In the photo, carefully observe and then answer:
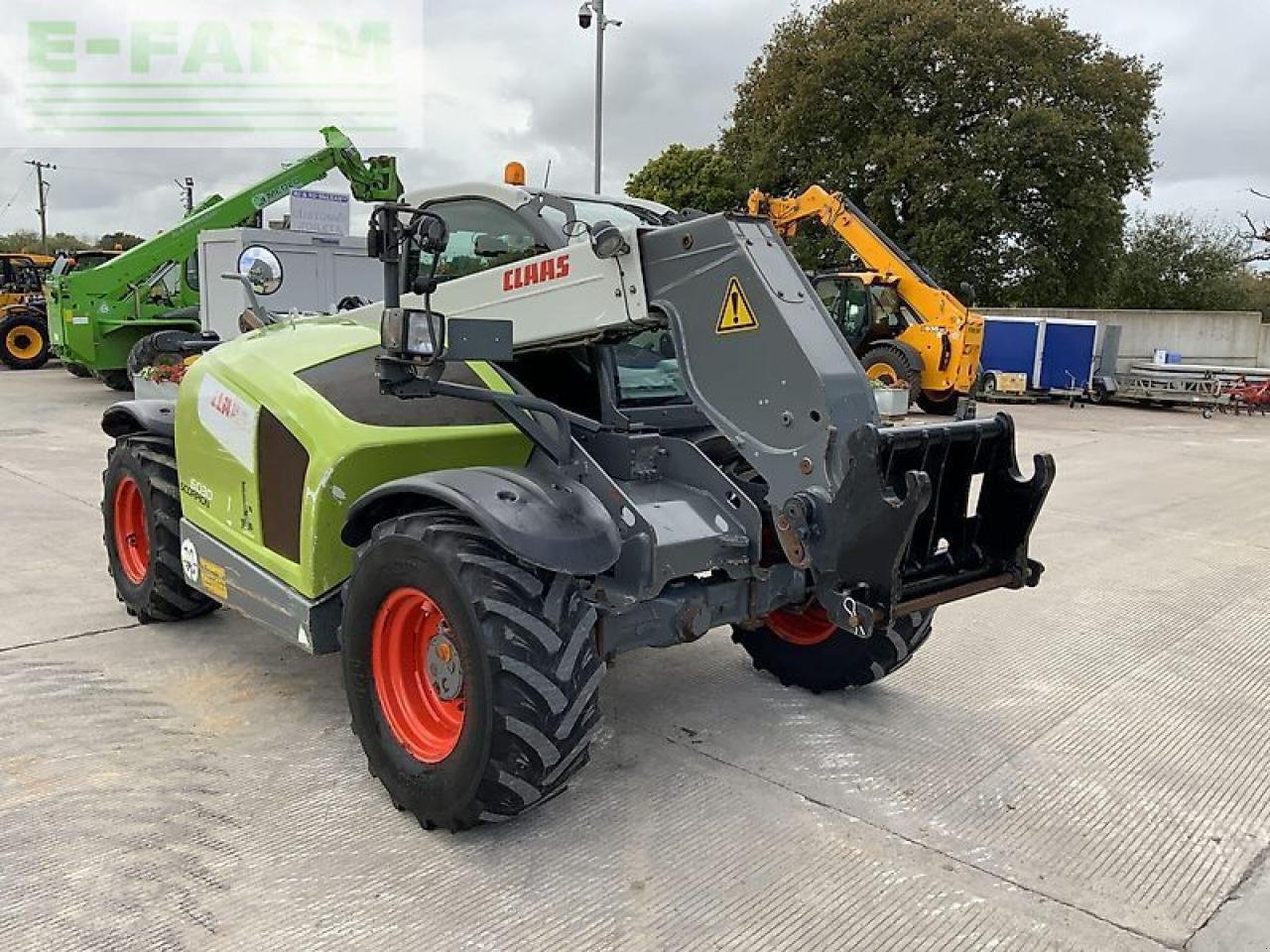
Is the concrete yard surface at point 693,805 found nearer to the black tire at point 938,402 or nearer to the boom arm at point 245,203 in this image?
the boom arm at point 245,203

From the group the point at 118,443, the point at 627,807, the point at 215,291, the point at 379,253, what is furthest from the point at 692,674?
the point at 215,291

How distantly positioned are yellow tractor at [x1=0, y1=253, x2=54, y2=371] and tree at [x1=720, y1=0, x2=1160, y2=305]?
17.8 meters

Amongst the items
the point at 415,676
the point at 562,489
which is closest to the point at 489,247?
the point at 562,489

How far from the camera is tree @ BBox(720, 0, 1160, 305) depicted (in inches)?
989

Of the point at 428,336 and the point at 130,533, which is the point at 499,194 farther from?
the point at 130,533

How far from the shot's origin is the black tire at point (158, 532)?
4664 mm

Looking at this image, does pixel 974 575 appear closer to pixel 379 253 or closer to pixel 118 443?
pixel 379 253

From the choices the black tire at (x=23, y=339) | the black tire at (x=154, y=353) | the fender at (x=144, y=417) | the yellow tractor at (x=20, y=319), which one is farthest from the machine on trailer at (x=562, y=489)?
the black tire at (x=23, y=339)

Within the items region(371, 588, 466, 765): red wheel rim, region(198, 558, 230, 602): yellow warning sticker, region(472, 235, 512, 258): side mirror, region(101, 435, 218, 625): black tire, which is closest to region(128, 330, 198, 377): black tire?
region(101, 435, 218, 625): black tire

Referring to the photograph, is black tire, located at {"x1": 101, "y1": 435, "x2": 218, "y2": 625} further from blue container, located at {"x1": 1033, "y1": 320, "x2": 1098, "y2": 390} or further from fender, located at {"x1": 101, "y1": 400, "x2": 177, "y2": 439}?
blue container, located at {"x1": 1033, "y1": 320, "x2": 1098, "y2": 390}

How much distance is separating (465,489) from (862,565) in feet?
3.80

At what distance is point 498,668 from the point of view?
2887 millimetres

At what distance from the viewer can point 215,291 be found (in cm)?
1372

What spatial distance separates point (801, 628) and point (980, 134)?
932 inches
